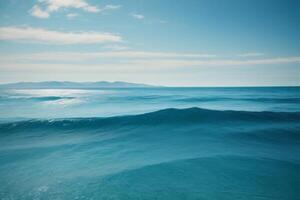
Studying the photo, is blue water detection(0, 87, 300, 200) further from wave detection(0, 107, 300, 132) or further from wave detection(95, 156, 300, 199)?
wave detection(0, 107, 300, 132)

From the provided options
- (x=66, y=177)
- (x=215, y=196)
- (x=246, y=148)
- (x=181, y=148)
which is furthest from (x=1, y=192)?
(x=246, y=148)

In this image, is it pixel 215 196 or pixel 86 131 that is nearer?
pixel 215 196

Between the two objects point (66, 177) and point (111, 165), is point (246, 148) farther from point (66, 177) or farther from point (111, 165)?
point (66, 177)

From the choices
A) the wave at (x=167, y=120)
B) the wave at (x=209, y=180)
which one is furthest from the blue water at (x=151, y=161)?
the wave at (x=167, y=120)

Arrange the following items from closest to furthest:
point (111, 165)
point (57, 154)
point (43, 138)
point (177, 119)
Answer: point (111, 165) → point (57, 154) → point (43, 138) → point (177, 119)

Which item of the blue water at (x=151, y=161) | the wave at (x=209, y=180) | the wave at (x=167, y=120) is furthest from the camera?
the wave at (x=167, y=120)

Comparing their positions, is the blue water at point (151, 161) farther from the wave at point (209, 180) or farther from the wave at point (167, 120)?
the wave at point (167, 120)

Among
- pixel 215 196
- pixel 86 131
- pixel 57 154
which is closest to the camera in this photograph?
pixel 215 196

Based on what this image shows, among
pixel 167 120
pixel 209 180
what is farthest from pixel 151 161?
pixel 167 120
